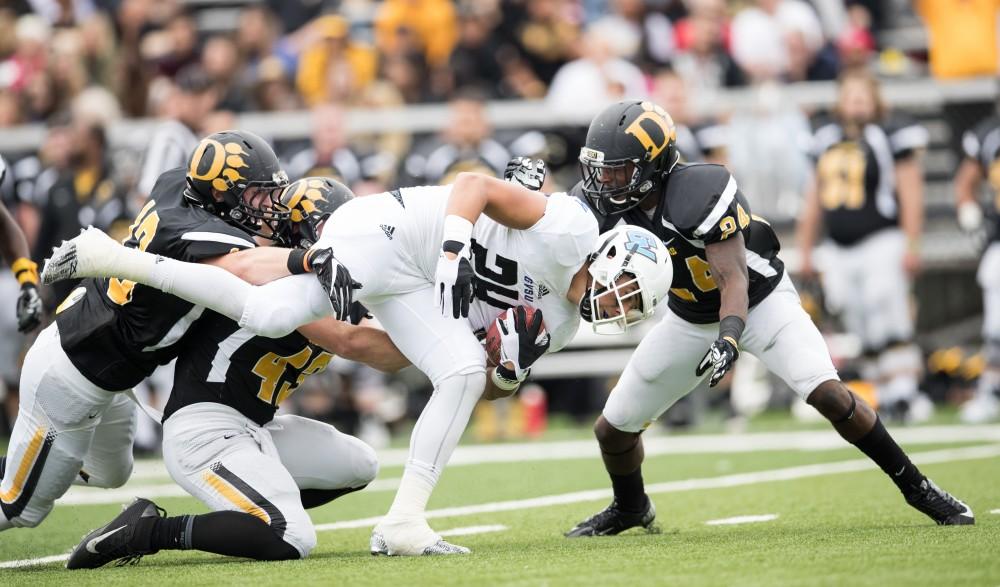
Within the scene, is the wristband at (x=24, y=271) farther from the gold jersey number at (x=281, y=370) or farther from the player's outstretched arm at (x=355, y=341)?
the player's outstretched arm at (x=355, y=341)

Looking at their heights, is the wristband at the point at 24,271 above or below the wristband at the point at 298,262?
below

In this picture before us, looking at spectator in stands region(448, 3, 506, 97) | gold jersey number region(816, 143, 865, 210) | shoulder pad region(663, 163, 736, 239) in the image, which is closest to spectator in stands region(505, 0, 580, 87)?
spectator in stands region(448, 3, 506, 97)

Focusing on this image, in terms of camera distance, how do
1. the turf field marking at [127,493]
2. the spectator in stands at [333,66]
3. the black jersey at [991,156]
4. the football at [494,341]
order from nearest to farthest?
the football at [494,341], the turf field marking at [127,493], the black jersey at [991,156], the spectator in stands at [333,66]

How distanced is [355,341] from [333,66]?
7.20 metres

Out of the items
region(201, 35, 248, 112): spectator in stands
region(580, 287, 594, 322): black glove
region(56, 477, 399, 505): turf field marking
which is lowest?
region(56, 477, 399, 505): turf field marking

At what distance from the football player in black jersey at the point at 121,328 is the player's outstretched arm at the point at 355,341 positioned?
1.29 feet

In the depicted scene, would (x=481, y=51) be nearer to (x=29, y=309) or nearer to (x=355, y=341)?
(x=29, y=309)

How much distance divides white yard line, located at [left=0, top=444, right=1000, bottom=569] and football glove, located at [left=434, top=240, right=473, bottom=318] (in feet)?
5.90

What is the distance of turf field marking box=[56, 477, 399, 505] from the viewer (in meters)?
7.43

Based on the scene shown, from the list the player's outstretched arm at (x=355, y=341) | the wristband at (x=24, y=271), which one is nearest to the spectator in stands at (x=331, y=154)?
the wristband at (x=24, y=271)

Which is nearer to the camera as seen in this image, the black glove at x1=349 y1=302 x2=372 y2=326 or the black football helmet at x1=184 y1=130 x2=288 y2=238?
the black football helmet at x1=184 y1=130 x2=288 y2=238

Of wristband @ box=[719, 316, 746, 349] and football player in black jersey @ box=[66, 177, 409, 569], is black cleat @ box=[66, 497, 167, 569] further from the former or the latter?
wristband @ box=[719, 316, 746, 349]

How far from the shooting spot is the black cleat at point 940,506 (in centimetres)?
541

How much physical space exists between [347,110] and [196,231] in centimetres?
668
